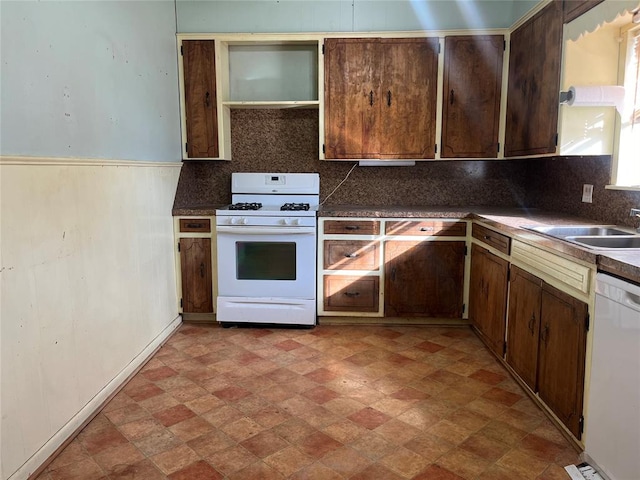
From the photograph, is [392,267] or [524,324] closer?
[524,324]

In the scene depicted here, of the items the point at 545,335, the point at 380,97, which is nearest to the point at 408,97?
the point at 380,97

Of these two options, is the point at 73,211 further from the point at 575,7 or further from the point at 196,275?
the point at 575,7

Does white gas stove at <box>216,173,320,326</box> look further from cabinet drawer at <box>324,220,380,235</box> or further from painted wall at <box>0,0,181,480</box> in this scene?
painted wall at <box>0,0,181,480</box>

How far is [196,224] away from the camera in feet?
11.6

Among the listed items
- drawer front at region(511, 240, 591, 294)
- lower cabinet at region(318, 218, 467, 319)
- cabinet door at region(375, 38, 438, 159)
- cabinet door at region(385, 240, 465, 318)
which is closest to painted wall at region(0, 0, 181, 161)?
lower cabinet at region(318, 218, 467, 319)

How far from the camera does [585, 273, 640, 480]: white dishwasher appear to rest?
5.18 ft

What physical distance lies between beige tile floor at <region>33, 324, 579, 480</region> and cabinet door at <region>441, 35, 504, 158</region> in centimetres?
151

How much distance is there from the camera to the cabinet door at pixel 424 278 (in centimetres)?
343

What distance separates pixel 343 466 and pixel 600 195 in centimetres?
216

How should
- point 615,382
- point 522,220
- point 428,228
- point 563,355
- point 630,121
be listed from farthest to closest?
point 428,228 → point 522,220 → point 630,121 → point 563,355 → point 615,382

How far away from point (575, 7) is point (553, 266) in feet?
4.75

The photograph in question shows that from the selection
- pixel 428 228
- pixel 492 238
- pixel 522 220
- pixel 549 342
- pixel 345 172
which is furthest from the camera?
pixel 345 172

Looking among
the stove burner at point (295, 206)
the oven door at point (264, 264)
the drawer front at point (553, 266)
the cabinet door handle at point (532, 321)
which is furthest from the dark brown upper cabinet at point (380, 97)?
the cabinet door handle at point (532, 321)

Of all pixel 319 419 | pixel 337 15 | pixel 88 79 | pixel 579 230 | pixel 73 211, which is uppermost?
pixel 337 15
